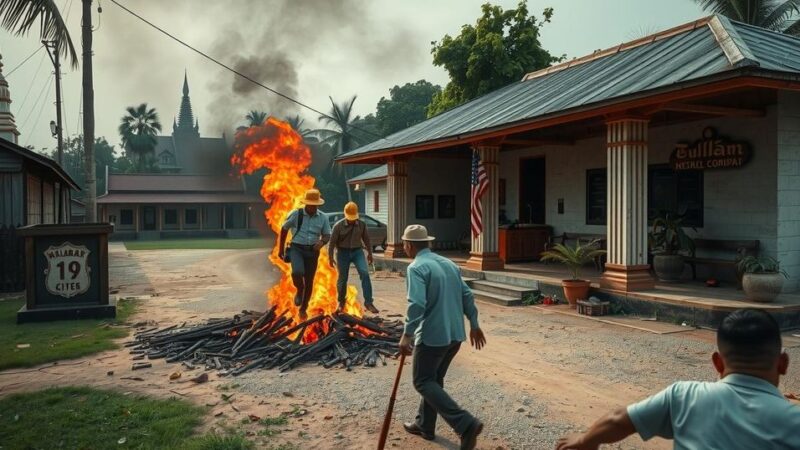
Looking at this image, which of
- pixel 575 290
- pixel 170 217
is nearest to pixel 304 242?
pixel 575 290

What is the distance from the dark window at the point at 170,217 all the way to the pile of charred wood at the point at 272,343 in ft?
122

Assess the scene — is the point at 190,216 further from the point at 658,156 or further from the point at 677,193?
the point at 677,193

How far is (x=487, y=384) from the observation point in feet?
20.7

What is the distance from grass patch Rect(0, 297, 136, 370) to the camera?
748 centimetres

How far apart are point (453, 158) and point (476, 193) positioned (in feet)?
20.0

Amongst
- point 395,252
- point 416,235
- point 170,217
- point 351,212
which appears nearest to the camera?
point 416,235

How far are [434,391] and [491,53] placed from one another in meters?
27.0

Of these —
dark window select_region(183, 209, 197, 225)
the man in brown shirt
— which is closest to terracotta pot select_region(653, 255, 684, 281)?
the man in brown shirt

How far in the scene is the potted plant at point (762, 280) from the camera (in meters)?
8.88

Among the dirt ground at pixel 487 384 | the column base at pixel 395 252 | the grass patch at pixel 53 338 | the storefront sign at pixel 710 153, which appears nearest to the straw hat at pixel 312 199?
the dirt ground at pixel 487 384

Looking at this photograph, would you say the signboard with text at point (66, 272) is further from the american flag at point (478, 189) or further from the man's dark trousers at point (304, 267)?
the american flag at point (478, 189)

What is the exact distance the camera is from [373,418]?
5.30 m

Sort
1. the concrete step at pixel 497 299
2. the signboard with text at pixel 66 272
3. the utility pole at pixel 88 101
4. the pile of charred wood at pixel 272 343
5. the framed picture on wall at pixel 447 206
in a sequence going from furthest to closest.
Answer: the framed picture on wall at pixel 447 206 < the utility pole at pixel 88 101 < the concrete step at pixel 497 299 < the signboard with text at pixel 66 272 < the pile of charred wood at pixel 272 343

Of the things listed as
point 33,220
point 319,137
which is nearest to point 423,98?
point 319,137
